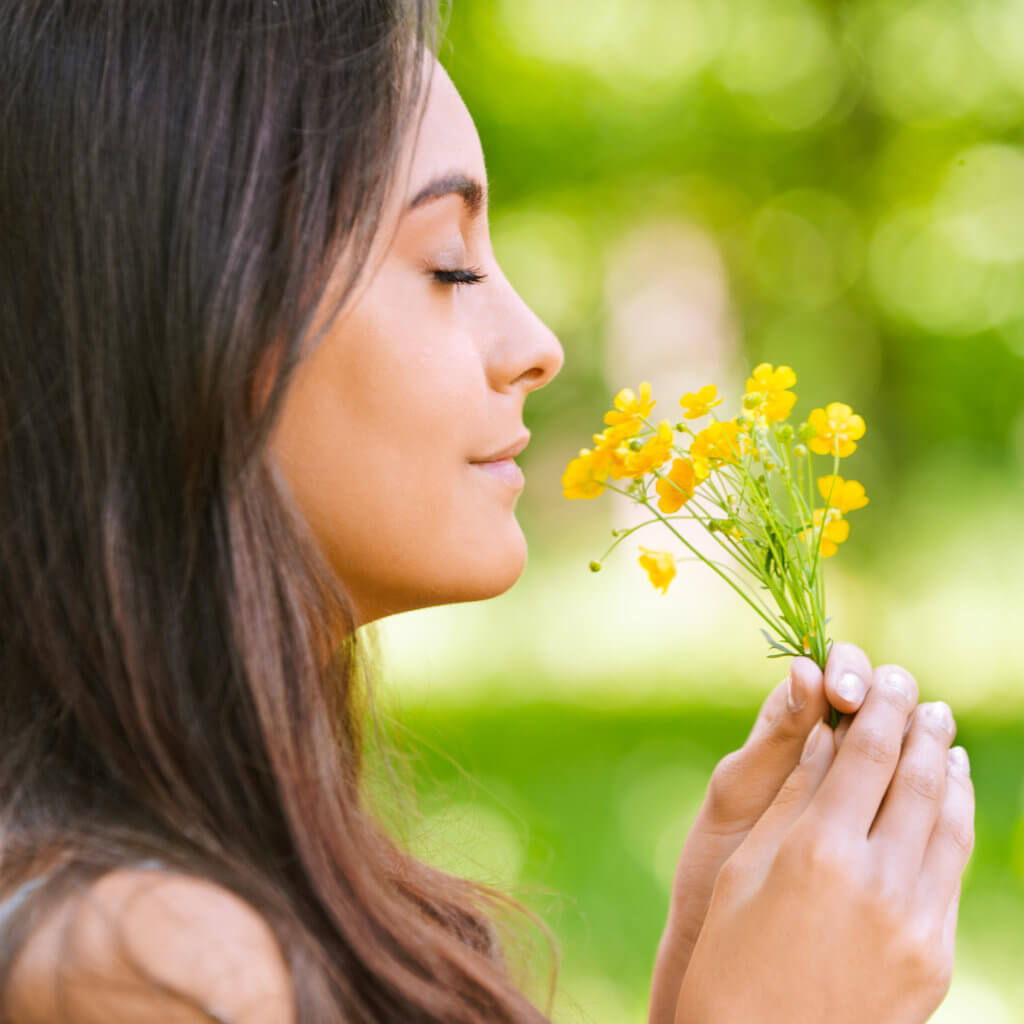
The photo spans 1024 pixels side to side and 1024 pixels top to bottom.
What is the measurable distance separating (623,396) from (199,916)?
0.66 meters

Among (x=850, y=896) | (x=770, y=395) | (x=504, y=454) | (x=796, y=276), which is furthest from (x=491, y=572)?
(x=796, y=276)

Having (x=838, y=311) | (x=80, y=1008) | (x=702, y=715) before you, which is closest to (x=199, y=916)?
(x=80, y=1008)

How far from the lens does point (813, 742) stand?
1180 millimetres

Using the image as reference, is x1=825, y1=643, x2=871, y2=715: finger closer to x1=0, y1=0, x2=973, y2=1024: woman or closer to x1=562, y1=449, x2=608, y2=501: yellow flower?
x1=0, y1=0, x2=973, y2=1024: woman

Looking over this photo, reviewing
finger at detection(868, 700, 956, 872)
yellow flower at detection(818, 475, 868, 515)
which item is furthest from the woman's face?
finger at detection(868, 700, 956, 872)

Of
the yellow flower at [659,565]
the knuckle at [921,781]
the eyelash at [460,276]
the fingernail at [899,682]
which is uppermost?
the eyelash at [460,276]

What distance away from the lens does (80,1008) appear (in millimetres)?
808

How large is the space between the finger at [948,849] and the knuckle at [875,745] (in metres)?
0.10

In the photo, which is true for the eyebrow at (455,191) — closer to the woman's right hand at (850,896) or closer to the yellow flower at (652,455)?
the yellow flower at (652,455)

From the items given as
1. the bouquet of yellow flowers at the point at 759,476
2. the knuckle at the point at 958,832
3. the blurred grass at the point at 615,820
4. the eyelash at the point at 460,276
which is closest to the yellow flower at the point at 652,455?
the bouquet of yellow flowers at the point at 759,476

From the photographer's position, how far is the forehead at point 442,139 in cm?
112

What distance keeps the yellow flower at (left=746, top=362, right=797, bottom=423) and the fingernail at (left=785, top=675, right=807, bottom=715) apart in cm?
28

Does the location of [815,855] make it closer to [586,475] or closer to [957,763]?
[957,763]

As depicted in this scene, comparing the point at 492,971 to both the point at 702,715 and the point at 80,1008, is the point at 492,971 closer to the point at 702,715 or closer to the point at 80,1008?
the point at 80,1008
